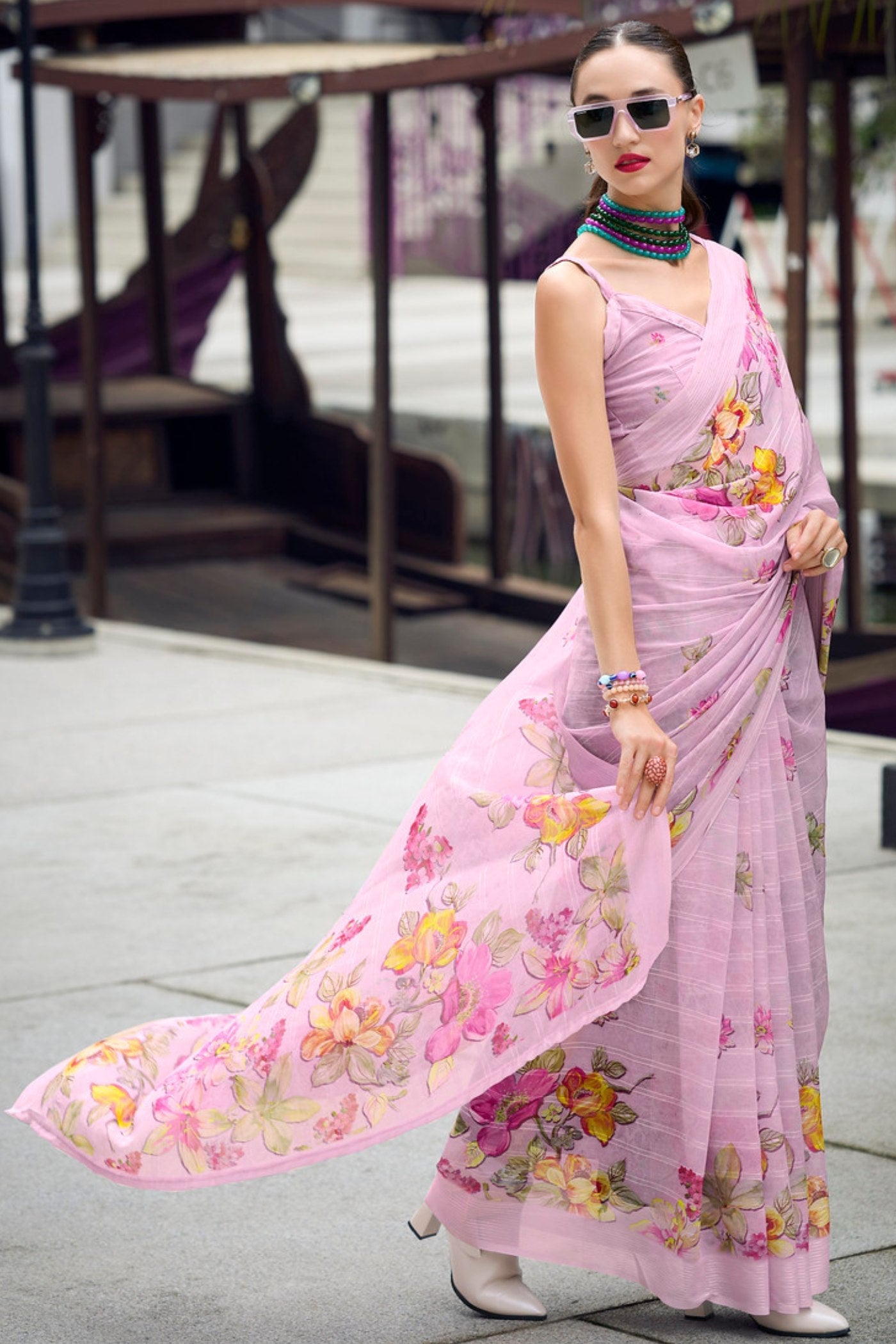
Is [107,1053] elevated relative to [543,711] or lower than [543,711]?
lower

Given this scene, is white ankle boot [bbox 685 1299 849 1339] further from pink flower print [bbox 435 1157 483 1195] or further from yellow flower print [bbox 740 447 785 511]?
yellow flower print [bbox 740 447 785 511]

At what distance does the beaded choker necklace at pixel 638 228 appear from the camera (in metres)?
2.84

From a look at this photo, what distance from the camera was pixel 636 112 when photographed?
2799mm

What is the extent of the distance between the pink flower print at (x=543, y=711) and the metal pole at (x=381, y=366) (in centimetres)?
599

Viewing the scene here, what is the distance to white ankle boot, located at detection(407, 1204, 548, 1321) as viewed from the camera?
9.76 ft

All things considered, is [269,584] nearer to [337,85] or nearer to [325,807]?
[337,85]

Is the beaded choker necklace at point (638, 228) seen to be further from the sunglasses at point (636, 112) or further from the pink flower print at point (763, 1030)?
the pink flower print at point (763, 1030)

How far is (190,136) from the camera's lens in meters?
27.4

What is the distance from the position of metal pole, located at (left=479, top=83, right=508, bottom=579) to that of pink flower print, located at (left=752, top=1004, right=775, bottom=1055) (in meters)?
7.48

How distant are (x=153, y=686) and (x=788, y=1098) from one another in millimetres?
5781

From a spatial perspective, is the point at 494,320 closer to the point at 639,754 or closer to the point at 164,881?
the point at 164,881

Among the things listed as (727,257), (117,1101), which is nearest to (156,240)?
(727,257)

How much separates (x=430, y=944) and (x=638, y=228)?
0.95 meters

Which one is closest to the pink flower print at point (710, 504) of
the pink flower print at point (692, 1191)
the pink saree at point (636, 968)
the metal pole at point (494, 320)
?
the pink saree at point (636, 968)
